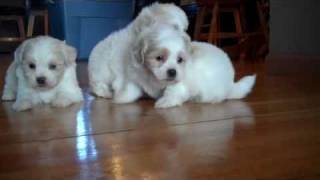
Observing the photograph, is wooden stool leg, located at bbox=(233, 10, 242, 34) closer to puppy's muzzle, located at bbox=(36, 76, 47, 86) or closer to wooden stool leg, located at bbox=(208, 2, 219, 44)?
wooden stool leg, located at bbox=(208, 2, 219, 44)

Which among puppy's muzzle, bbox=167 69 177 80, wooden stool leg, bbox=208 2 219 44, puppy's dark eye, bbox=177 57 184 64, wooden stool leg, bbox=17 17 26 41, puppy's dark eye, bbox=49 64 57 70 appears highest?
puppy's dark eye, bbox=177 57 184 64

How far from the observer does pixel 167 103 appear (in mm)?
1736

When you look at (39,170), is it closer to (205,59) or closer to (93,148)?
(93,148)

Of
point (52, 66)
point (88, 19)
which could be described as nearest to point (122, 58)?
point (52, 66)

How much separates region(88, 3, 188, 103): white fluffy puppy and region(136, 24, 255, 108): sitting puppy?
108mm

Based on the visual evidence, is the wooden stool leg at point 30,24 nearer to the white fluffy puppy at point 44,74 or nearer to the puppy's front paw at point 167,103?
the white fluffy puppy at point 44,74

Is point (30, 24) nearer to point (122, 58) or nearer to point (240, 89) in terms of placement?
point (122, 58)

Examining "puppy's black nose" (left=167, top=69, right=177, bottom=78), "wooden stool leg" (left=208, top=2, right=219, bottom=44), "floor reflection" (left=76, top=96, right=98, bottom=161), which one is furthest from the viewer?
"wooden stool leg" (left=208, top=2, right=219, bottom=44)

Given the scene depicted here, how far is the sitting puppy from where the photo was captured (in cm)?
169

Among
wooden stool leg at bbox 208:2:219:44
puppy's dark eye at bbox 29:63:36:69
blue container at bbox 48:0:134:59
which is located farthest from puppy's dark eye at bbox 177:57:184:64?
wooden stool leg at bbox 208:2:219:44

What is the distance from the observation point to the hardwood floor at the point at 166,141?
35.9 inches

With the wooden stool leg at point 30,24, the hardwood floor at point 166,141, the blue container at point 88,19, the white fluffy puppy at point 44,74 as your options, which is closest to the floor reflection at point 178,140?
the hardwood floor at point 166,141

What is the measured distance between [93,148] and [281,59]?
6.96ft

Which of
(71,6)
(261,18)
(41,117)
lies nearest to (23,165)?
(41,117)
